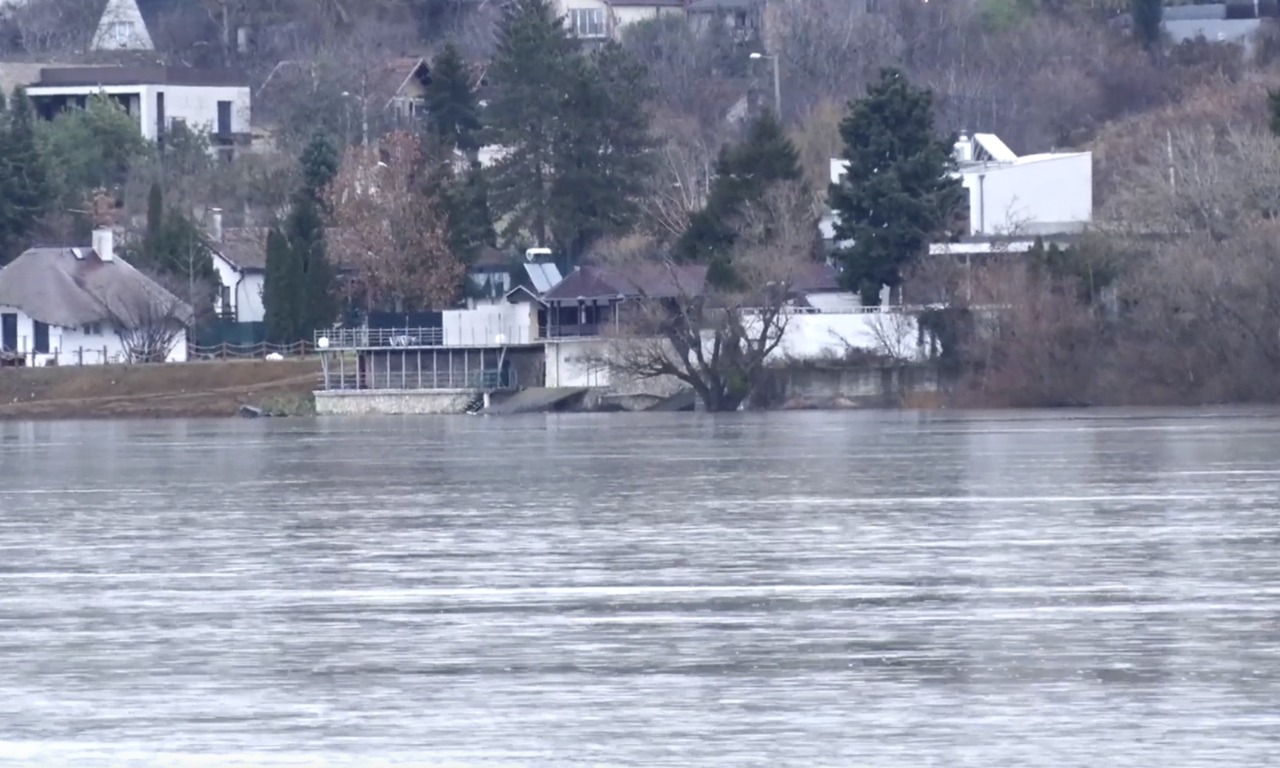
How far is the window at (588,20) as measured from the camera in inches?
4259

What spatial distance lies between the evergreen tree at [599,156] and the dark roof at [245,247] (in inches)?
403

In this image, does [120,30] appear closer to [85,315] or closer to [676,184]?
[85,315]

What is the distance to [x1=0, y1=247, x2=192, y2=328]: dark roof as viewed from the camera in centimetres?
7175

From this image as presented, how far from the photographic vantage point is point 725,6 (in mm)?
105250

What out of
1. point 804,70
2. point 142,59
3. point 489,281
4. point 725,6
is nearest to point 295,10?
point 142,59

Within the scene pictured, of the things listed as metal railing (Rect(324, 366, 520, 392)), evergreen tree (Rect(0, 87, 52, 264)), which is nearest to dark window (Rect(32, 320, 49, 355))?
evergreen tree (Rect(0, 87, 52, 264))

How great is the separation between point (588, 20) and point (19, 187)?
37351mm

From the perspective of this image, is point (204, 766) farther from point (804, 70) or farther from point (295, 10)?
point (295, 10)

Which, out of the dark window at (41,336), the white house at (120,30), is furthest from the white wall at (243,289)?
the white house at (120,30)

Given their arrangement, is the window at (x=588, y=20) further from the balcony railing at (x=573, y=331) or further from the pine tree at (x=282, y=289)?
the balcony railing at (x=573, y=331)

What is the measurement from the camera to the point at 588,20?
109m

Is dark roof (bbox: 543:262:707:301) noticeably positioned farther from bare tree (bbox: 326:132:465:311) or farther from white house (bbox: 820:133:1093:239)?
bare tree (bbox: 326:132:465:311)

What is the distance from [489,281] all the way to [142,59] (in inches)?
1525

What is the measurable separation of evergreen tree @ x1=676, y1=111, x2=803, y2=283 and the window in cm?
4337
